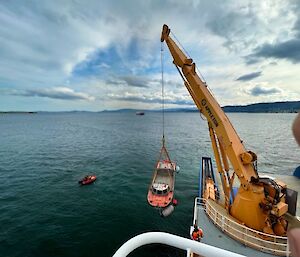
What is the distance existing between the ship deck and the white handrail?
11.3 meters

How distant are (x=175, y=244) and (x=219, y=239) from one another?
39.1 ft

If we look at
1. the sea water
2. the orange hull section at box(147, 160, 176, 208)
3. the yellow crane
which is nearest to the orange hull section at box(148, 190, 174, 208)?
the orange hull section at box(147, 160, 176, 208)

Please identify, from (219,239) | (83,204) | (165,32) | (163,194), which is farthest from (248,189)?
(83,204)

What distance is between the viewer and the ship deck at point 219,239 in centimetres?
1179

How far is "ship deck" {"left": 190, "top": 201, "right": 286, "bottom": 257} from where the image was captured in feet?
38.7

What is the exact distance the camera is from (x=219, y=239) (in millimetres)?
12727

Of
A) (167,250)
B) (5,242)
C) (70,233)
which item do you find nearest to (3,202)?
(5,242)

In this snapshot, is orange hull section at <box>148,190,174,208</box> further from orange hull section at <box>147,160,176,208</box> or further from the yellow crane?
the yellow crane

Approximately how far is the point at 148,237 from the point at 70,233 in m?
18.5

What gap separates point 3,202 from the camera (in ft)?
78.2

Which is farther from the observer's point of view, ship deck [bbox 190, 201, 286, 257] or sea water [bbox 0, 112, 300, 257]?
sea water [bbox 0, 112, 300, 257]

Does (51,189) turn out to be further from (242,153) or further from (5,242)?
(242,153)

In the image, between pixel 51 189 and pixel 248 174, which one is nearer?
pixel 248 174

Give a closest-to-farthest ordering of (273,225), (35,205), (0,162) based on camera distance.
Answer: (273,225) → (35,205) → (0,162)
